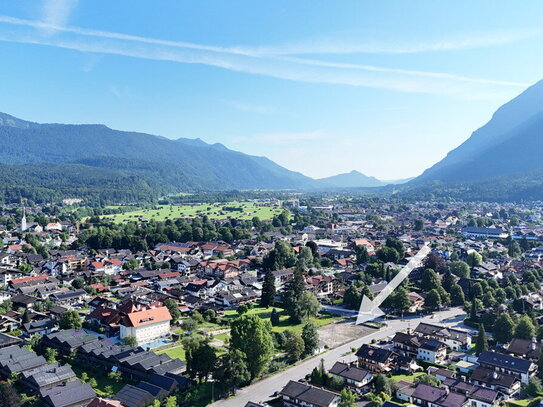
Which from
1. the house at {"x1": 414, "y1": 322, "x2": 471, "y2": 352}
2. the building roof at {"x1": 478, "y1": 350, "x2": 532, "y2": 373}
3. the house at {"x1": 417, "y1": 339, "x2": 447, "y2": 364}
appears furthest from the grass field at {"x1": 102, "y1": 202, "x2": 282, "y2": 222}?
the building roof at {"x1": 478, "y1": 350, "x2": 532, "y2": 373}

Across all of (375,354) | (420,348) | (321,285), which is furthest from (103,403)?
(321,285)

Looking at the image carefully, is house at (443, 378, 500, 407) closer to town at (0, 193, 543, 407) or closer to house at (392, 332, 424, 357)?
town at (0, 193, 543, 407)

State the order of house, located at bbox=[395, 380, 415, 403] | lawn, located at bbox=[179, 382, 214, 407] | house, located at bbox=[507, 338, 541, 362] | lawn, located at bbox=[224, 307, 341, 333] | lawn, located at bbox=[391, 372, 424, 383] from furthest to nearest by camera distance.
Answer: lawn, located at bbox=[224, 307, 341, 333] → house, located at bbox=[507, 338, 541, 362] → lawn, located at bbox=[391, 372, 424, 383] → house, located at bbox=[395, 380, 415, 403] → lawn, located at bbox=[179, 382, 214, 407]

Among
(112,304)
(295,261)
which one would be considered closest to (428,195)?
(295,261)

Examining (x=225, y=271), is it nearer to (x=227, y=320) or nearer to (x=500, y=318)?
(x=227, y=320)
